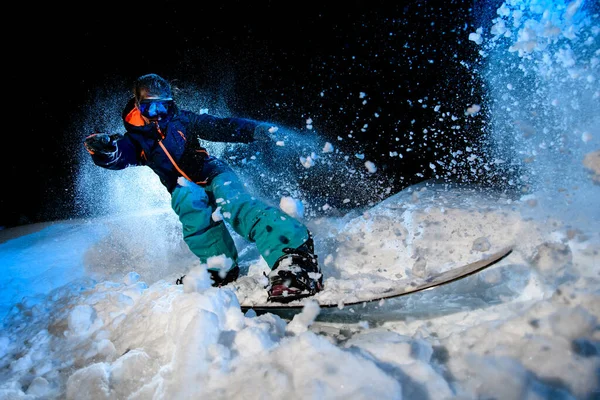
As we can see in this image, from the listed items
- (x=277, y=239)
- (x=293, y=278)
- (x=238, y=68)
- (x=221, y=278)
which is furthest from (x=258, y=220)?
(x=238, y=68)

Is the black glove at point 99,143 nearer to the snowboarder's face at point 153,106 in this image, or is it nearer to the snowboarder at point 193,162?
the snowboarder at point 193,162

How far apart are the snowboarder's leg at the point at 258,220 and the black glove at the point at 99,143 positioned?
971 mm

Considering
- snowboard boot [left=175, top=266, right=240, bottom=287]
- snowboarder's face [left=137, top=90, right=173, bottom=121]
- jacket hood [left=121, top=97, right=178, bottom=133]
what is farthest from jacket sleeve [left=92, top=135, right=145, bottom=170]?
snowboard boot [left=175, top=266, right=240, bottom=287]

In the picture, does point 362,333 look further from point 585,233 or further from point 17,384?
point 17,384

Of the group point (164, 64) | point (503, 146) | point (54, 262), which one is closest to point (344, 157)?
point (503, 146)

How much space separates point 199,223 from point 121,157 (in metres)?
1.02

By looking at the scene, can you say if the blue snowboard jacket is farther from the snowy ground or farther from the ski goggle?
the snowy ground

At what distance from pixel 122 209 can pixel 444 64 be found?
13794 millimetres

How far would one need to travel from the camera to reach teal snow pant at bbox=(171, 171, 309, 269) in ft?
7.18

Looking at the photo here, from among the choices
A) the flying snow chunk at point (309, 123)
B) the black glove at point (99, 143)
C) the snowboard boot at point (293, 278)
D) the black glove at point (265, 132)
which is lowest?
the snowboard boot at point (293, 278)

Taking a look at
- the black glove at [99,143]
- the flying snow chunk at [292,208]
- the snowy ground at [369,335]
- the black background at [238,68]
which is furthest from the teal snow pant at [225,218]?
the black background at [238,68]

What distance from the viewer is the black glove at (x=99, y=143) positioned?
256 cm

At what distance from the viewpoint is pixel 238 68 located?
11.8 metres

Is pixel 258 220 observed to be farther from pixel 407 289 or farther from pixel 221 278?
pixel 407 289
